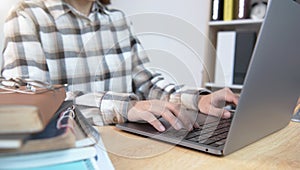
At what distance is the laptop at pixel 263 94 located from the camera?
452 mm

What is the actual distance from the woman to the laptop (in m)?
0.05

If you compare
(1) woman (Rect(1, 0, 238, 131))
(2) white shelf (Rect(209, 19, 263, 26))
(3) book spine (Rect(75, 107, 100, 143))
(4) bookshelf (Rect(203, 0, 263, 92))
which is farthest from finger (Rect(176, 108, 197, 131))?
(2) white shelf (Rect(209, 19, 263, 26))

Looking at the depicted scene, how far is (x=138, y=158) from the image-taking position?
50 cm

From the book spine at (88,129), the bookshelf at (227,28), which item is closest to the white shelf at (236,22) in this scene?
the bookshelf at (227,28)

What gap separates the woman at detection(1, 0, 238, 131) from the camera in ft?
2.41

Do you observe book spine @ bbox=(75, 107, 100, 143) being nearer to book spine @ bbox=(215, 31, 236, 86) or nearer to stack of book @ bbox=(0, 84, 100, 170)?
stack of book @ bbox=(0, 84, 100, 170)

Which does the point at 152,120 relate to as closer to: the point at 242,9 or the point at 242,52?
the point at 242,52

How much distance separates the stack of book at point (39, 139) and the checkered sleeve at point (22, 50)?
0.67 m

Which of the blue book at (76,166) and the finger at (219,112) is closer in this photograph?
the blue book at (76,166)

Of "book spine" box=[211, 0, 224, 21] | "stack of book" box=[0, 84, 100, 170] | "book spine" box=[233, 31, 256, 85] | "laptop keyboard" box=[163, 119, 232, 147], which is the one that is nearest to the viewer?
"stack of book" box=[0, 84, 100, 170]

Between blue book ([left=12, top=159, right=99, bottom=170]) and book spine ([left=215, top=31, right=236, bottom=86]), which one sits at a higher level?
blue book ([left=12, top=159, right=99, bottom=170])

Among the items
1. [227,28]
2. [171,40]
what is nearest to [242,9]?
[227,28]

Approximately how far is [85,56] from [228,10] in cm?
111

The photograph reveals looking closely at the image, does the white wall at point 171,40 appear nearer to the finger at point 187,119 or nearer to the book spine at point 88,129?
the finger at point 187,119
